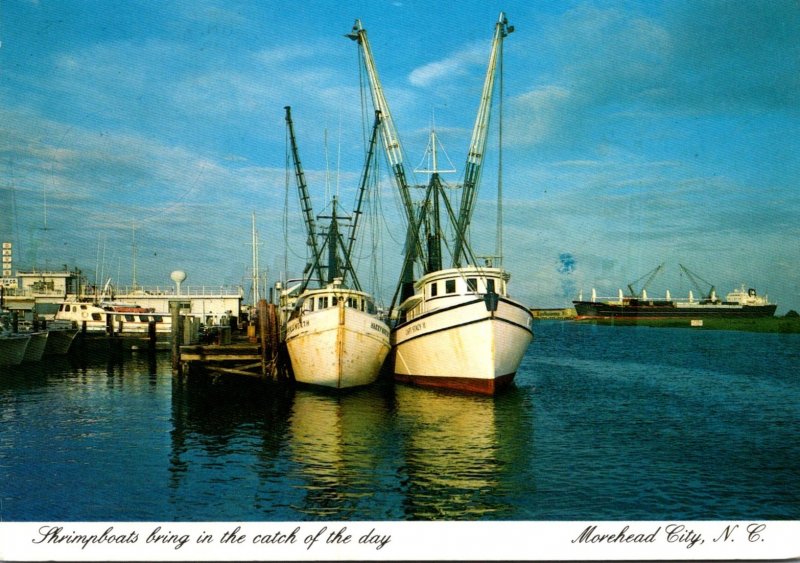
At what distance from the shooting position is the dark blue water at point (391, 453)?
12977mm

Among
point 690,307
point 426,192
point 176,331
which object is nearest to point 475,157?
point 426,192

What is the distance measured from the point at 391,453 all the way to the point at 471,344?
35.8ft

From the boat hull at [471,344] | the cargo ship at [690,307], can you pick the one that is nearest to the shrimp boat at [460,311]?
the boat hull at [471,344]

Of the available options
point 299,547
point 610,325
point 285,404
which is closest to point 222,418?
point 285,404

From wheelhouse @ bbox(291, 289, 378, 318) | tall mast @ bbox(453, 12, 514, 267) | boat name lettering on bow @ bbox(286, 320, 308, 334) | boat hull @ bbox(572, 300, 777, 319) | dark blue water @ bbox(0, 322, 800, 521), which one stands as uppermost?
tall mast @ bbox(453, 12, 514, 267)

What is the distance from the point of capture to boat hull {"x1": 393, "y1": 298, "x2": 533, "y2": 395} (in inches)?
1068

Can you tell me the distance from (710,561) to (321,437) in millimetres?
11798

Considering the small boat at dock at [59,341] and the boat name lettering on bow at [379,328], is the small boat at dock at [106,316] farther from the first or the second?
the boat name lettering on bow at [379,328]

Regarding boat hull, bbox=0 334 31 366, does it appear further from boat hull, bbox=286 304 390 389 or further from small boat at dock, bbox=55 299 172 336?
boat hull, bbox=286 304 390 389

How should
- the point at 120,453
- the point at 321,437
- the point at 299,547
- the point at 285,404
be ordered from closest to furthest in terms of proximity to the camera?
the point at 299,547 → the point at 120,453 → the point at 321,437 → the point at 285,404

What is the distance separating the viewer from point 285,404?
26.0 m

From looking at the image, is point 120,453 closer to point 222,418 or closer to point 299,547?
point 222,418

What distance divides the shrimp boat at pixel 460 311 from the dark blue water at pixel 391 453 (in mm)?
1512

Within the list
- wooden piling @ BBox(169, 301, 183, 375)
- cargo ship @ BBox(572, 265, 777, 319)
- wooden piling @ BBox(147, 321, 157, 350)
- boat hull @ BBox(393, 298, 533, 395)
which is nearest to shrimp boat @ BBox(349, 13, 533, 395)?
boat hull @ BBox(393, 298, 533, 395)
